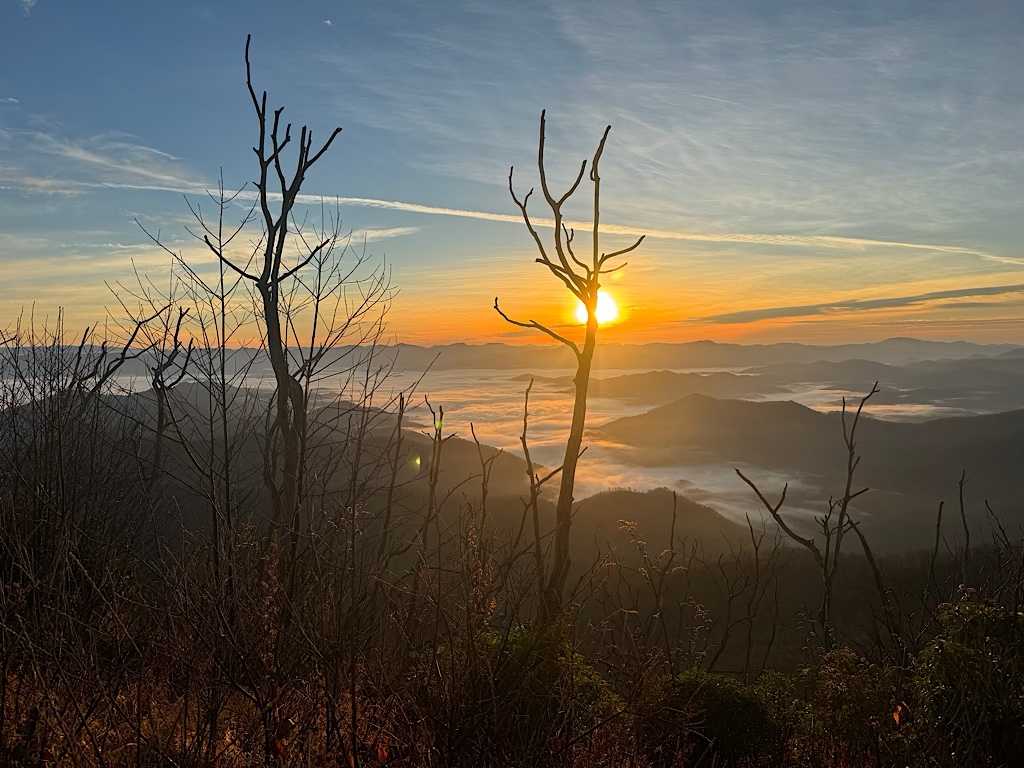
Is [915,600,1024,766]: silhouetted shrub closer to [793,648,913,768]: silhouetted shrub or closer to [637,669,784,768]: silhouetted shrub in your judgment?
[793,648,913,768]: silhouetted shrub

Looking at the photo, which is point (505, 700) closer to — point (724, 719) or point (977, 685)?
point (724, 719)

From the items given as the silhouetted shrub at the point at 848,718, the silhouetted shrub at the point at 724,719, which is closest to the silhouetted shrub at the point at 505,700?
the silhouetted shrub at the point at 724,719

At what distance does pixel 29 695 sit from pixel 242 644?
6.62 ft

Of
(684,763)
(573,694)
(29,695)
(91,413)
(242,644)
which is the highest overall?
(91,413)

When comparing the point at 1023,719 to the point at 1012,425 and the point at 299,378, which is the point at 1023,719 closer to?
the point at 299,378

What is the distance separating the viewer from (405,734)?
441 centimetres

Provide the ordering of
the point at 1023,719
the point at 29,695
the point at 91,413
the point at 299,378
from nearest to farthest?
the point at 1023,719, the point at 29,695, the point at 299,378, the point at 91,413

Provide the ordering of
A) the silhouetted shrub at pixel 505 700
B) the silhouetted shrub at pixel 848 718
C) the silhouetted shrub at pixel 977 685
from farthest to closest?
the silhouetted shrub at pixel 848 718, the silhouetted shrub at pixel 977 685, the silhouetted shrub at pixel 505 700

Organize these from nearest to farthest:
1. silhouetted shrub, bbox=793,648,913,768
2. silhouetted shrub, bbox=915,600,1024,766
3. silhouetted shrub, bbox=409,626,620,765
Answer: silhouetted shrub, bbox=409,626,620,765 → silhouetted shrub, bbox=915,600,1024,766 → silhouetted shrub, bbox=793,648,913,768

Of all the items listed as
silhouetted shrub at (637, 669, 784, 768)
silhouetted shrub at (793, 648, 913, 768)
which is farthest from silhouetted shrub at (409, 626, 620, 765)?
silhouetted shrub at (793, 648, 913, 768)

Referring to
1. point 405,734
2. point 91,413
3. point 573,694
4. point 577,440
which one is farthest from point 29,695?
point 91,413

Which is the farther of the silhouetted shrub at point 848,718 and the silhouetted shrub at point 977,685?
the silhouetted shrub at point 848,718

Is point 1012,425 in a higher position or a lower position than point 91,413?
lower

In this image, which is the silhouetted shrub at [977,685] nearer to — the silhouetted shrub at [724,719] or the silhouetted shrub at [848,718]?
the silhouetted shrub at [848,718]
